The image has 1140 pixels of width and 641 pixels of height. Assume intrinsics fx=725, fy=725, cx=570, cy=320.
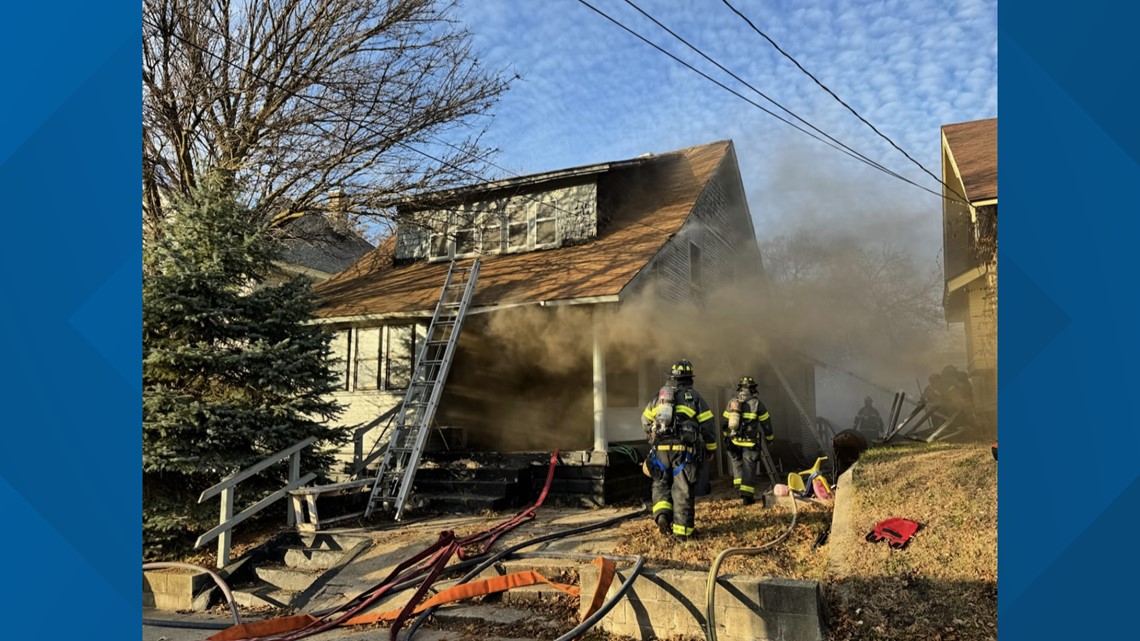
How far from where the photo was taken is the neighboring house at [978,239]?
13516mm

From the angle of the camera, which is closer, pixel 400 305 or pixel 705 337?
pixel 400 305

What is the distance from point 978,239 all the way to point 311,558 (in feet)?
43.7

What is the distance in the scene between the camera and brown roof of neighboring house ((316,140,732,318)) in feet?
41.2

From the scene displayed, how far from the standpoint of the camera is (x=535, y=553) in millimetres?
7504

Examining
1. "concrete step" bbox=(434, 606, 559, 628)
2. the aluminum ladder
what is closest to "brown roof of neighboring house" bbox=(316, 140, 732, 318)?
the aluminum ladder

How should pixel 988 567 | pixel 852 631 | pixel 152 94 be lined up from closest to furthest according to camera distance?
pixel 852 631, pixel 988 567, pixel 152 94

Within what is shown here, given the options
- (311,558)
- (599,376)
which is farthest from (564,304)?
(311,558)

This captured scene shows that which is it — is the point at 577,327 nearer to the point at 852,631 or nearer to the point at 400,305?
the point at 400,305

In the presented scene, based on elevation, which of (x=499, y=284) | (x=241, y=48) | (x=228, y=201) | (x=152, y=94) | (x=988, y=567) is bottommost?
(x=988, y=567)

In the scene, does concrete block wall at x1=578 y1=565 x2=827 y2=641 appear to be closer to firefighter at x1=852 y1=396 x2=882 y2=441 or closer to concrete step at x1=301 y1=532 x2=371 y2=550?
concrete step at x1=301 y1=532 x2=371 y2=550

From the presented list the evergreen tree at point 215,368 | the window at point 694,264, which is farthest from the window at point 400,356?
the window at point 694,264

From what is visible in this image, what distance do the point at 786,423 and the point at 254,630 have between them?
18353 millimetres

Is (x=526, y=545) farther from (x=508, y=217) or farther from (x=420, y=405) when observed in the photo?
(x=508, y=217)

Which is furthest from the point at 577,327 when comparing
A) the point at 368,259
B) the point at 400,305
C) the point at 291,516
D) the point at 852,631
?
the point at 852,631
